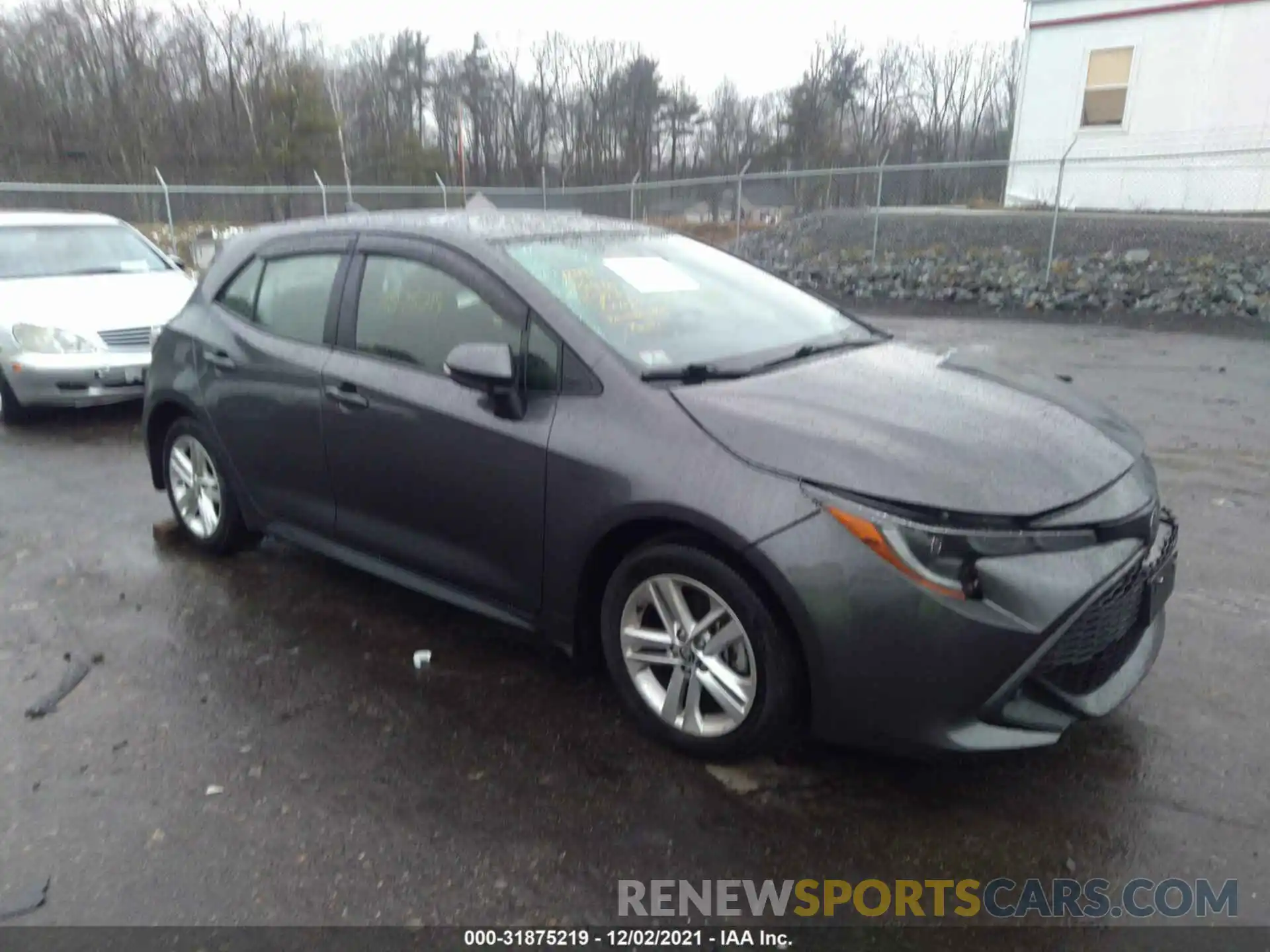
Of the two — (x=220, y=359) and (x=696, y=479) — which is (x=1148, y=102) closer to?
(x=220, y=359)

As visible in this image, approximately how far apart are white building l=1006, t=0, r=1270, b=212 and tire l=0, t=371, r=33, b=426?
13979 millimetres

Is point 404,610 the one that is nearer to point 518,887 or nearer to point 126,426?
point 518,887

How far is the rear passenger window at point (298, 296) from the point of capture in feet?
13.2

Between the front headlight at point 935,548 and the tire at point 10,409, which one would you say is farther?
the tire at point 10,409

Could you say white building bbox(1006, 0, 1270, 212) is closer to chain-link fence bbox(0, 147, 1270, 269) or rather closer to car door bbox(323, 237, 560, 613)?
chain-link fence bbox(0, 147, 1270, 269)

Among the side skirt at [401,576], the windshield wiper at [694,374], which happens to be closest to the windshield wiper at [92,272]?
the side skirt at [401,576]

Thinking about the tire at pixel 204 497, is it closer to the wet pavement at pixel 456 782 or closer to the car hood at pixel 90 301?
the wet pavement at pixel 456 782

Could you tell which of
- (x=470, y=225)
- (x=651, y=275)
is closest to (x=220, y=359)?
(x=470, y=225)

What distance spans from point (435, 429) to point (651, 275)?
41.1 inches

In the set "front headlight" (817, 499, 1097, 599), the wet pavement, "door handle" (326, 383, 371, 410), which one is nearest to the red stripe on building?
the wet pavement

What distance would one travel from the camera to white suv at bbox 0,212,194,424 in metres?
7.17

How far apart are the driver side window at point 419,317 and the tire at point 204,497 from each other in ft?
4.15

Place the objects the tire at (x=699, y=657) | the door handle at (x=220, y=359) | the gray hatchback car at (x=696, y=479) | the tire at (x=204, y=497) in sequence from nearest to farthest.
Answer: the gray hatchback car at (x=696, y=479) < the tire at (x=699, y=657) < the door handle at (x=220, y=359) < the tire at (x=204, y=497)

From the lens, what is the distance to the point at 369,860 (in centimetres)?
265
